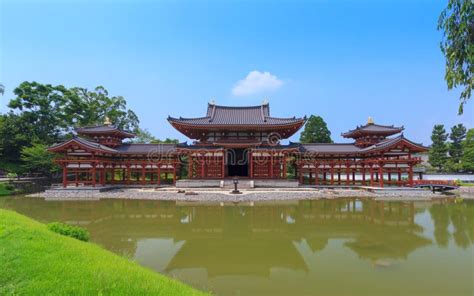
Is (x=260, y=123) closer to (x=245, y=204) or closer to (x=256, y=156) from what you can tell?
(x=256, y=156)

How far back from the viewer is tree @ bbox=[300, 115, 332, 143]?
41.8 meters

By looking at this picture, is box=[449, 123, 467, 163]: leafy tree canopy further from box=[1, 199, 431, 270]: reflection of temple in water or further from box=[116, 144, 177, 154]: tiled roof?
box=[116, 144, 177, 154]: tiled roof

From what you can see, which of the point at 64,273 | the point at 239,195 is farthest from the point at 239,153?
the point at 64,273

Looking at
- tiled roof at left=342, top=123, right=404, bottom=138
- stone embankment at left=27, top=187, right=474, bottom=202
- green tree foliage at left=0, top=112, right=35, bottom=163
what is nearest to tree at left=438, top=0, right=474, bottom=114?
stone embankment at left=27, top=187, right=474, bottom=202

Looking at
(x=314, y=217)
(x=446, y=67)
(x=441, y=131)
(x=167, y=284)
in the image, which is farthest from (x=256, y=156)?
(x=441, y=131)

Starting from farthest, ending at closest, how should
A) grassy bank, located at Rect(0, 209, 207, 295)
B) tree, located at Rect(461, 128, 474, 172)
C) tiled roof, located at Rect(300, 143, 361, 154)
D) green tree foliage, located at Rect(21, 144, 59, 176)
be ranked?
tree, located at Rect(461, 128, 474, 172) < tiled roof, located at Rect(300, 143, 361, 154) < green tree foliage, located at Rect(21, 144, 59, 176) < grassy bank, located at Rect(0, 209, 207, 295)

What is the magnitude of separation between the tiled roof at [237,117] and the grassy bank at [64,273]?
20.2 meters

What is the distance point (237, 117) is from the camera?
27.5 m

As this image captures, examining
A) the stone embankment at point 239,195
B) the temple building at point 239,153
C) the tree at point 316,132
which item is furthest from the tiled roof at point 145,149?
the tree at point 316,132

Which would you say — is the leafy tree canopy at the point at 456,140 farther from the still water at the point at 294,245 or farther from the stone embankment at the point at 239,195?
the still water at the point at 294,245

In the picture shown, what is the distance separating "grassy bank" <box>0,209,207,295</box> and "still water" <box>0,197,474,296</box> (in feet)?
4.92

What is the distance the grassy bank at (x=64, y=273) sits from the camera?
11.6 ft

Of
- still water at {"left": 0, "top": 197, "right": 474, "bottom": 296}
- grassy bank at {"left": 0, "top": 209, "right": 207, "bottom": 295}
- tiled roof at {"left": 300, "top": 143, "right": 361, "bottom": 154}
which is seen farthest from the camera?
tiled roof at {"left": 300, "top": 143, "right": 361, "bottom": 154}

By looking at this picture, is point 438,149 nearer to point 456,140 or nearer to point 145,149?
point 456,140
